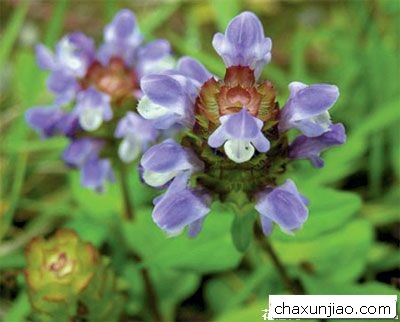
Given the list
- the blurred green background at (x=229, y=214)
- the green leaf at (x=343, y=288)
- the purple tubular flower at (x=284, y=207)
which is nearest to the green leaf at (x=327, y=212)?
the blurred green background at (x=229, y=214)

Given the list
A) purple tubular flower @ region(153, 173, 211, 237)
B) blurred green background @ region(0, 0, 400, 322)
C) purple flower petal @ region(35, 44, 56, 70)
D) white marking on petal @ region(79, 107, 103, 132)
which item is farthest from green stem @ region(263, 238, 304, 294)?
purple flower petal @ region(35, 44, 56, 70)

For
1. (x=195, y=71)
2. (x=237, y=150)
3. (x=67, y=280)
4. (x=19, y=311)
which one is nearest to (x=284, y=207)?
(x=237, y=150)

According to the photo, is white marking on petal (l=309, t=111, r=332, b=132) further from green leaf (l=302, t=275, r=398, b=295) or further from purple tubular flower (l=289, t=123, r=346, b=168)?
green leaf (l=302, t=275, r=398, b=295)

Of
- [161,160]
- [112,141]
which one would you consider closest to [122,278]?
[112,141]

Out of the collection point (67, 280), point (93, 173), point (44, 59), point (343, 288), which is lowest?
point (67, 280)

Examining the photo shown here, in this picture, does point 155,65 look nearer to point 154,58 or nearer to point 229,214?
point 154,58

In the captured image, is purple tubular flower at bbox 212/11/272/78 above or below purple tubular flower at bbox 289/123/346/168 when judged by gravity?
above
